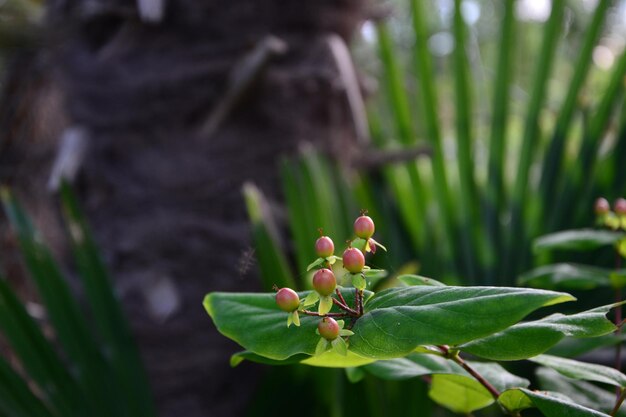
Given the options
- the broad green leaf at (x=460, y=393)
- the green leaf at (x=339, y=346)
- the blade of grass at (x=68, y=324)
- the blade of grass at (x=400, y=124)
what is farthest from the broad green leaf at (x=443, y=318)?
the blade of grass at (x=400, y=124)

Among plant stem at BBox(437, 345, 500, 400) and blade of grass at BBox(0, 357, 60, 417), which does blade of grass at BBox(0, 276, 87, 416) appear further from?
plant stem at BBox(437, 345, 500, 400)

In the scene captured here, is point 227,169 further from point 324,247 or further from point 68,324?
point 324,247

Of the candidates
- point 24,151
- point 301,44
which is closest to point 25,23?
point 24,151

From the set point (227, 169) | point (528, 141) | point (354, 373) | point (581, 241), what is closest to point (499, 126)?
point (528, 141)

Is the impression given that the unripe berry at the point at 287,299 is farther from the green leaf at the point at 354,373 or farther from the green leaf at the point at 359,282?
the green leaf at the point at 354,373

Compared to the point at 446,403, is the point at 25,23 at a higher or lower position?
higher

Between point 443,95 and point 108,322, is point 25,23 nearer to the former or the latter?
point 108,322

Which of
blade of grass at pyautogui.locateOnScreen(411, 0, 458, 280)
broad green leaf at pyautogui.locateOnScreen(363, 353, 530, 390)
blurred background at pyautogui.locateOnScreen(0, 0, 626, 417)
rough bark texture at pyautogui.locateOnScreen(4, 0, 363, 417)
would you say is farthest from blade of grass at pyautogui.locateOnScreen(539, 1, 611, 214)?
broad green leaf at pyautogui.locateOnScreen(363, 353, 530, 390)
